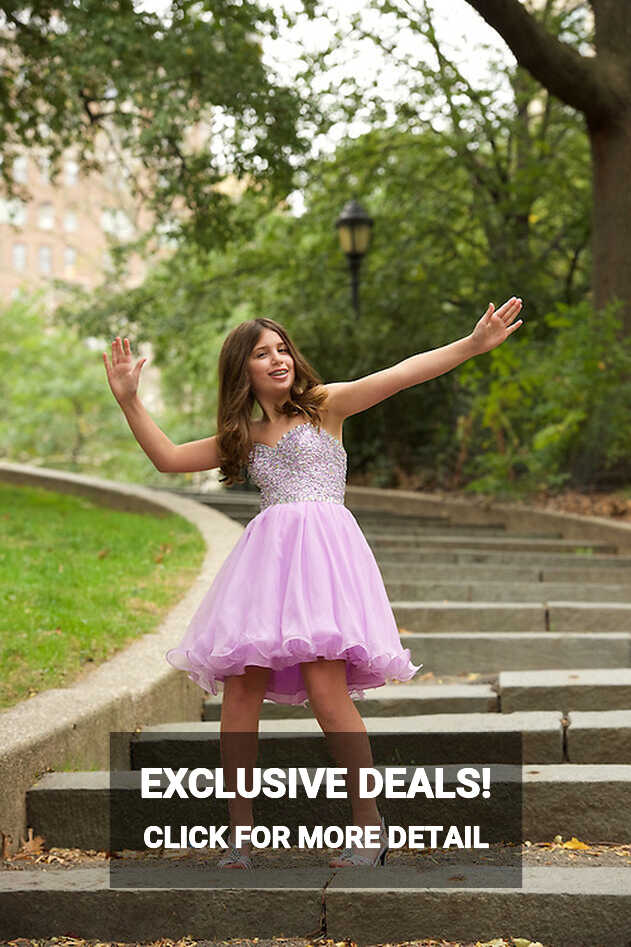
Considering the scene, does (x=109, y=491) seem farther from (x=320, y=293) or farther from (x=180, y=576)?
(x=180, y=576)

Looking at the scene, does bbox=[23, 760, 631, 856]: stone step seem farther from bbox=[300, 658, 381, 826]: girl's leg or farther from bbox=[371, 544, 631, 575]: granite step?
bbox=[371, 544, 631, 575]: granite step

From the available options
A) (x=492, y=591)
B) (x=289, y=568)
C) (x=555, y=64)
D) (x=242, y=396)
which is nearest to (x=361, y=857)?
(x=289, y=568)

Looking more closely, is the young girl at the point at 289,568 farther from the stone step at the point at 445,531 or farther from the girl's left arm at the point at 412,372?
the stone step at the point at 445,531

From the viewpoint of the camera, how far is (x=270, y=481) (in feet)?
12.4

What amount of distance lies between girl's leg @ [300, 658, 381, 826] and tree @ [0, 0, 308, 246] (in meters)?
9.21

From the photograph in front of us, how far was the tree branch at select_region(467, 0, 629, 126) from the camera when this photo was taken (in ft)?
37.2

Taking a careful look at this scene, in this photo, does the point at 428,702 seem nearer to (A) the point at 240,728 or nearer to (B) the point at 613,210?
(A) the point at 240,728

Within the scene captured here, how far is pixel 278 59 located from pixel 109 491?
613cm

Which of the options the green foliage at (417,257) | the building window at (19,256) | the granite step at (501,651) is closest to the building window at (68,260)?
the building window at (19,256)

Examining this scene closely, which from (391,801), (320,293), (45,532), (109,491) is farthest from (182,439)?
(391,801)

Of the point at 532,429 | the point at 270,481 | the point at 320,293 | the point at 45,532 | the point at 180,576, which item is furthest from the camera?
the point at 320,293

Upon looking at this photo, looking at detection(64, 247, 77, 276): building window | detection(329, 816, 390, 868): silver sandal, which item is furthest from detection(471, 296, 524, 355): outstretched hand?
detection(64, 247, 77, 276): building window

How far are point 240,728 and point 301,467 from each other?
2.86ft

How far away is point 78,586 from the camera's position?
267 inches
